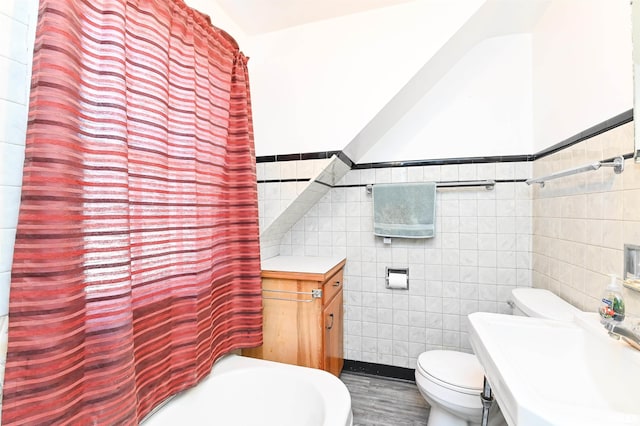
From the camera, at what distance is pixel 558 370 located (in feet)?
3.09

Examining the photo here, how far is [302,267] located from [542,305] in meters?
1.28

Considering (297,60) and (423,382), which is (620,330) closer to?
(423,382)

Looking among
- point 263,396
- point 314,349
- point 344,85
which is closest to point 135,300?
point 263,396

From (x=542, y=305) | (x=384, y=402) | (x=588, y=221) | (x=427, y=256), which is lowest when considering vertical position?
(x=384, y=402)

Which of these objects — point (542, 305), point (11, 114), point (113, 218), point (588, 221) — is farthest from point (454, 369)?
point (11, 114)

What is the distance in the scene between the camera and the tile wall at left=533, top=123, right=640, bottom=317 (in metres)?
1.00

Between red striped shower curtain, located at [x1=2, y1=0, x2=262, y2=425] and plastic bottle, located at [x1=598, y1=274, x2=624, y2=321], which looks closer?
red striped shower curtain, located at [x1=2, y1=0, x2=262, y2=425]

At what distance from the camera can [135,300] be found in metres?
0.96

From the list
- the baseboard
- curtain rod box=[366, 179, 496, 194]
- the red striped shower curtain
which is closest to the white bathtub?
the red striped shower curtain

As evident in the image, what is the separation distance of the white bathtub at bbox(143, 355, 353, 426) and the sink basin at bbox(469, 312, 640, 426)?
57 cm

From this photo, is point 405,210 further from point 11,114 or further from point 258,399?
point 11,114

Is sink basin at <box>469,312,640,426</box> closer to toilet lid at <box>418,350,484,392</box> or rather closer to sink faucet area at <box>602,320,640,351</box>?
sink faucet area at <box>602,320,640,351</box>

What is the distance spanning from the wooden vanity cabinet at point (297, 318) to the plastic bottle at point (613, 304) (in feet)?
3.86

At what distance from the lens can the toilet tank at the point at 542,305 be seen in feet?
4.03
